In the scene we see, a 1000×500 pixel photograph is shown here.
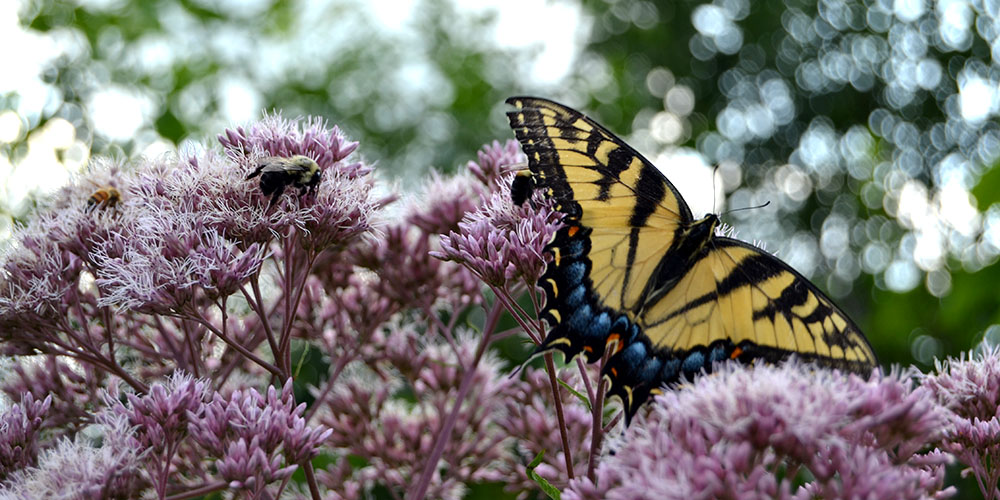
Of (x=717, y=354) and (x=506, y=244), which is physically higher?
(x=506, y=244)

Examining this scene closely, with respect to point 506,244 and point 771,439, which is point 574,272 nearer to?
point 506,244

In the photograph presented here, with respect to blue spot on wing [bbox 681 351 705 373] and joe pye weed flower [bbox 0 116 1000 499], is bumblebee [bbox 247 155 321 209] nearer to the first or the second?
joe pye weed flower [bbox 0 116 1000 499]

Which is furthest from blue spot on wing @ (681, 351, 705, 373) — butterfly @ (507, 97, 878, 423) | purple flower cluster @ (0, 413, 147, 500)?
purple flower cluster @ (0, 413, 147, 500)

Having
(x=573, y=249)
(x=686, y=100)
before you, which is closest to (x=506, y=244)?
(x=573, y=249)

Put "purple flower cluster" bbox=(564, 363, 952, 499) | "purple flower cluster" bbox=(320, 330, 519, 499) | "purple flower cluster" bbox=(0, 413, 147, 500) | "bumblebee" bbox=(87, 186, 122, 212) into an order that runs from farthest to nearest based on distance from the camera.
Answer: "purple flower cluster" bbox=(320, 330, 519, 499), "bumblebee" bbox=(87, 186, 122, 212), "purple flower cluster" bbox=(0, 413, 147, 500), "purple flower cluster" bbox=(564, 363, 952, 499)

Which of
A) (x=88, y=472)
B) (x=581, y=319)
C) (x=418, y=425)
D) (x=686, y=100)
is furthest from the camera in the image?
(x=686, y=100)

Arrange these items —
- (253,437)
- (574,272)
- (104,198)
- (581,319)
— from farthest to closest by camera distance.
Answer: (104,198) → (574,272) → (581,319) → (253,437)
